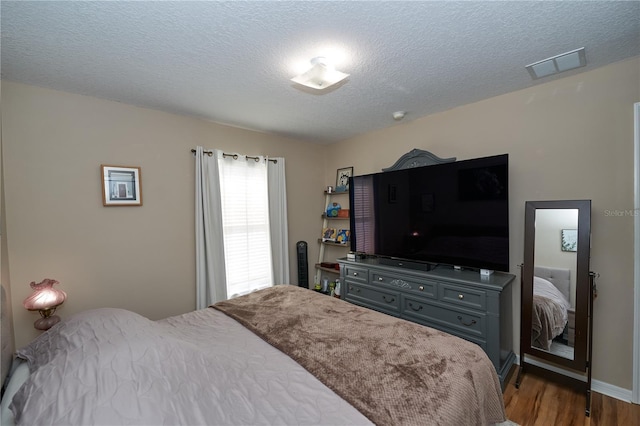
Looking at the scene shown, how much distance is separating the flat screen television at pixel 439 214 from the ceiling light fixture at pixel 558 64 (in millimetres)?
654

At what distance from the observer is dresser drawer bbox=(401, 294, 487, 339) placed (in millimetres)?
2215

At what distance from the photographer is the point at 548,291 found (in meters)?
2.14

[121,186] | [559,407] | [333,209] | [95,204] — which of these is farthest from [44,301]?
[559,407]

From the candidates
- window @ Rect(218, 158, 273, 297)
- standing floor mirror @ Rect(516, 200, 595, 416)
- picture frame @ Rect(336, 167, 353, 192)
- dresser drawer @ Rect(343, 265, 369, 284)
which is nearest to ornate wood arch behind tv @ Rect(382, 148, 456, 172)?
picture frame @ Rect(336, 167, 353, 192)

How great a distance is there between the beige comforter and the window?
126 centimetres

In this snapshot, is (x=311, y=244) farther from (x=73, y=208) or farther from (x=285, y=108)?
(x=73, y=208)

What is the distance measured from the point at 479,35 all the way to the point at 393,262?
2154 mm

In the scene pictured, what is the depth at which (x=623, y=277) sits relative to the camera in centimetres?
196

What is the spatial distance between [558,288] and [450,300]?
80cm

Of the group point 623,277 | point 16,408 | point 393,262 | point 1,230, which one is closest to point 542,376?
point 623,277

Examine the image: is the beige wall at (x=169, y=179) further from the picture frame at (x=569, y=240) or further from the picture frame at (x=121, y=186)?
the picture frame at (x=569, y=240)

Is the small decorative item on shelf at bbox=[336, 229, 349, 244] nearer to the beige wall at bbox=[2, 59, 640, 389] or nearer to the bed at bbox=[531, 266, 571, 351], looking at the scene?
the beige wall at bbox=[2, 59, 640, 389]

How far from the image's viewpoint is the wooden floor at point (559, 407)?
1812mm

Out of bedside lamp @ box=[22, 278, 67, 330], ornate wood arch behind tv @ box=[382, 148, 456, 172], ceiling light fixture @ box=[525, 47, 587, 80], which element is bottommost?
bedside lamp @ box=[22, 278, 67, 330]
